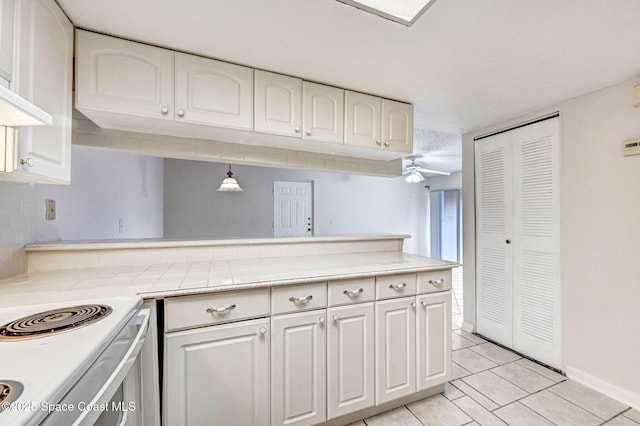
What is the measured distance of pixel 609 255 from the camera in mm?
1854

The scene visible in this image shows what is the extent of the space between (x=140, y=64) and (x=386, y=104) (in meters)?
1.61

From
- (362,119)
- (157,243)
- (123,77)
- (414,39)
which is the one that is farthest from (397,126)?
(157,243)

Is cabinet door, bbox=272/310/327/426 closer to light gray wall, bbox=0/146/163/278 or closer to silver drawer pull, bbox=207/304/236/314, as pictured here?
silver drawer pull, bbox=207/304/236/314

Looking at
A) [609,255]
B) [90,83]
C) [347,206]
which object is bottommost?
[609,255]

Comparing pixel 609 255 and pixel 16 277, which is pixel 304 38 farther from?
pixel 609 255

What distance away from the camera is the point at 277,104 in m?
1.74

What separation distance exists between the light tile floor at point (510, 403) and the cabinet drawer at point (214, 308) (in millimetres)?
982

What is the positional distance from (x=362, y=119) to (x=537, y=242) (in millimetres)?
1814

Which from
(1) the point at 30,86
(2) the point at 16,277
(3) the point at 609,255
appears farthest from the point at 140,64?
(3) the point at 609,255

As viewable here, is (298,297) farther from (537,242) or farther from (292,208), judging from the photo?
(292,208)

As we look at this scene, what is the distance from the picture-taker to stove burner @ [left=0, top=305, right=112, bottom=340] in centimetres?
77

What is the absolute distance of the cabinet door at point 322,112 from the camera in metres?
1.83

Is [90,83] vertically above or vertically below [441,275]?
above

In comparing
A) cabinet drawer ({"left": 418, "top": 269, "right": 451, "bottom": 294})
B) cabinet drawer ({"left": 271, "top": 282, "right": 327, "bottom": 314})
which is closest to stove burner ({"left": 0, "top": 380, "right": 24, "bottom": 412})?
cabinet drawer ({"left": 271, "top": 282, "right": 327, "bottom": 314})
